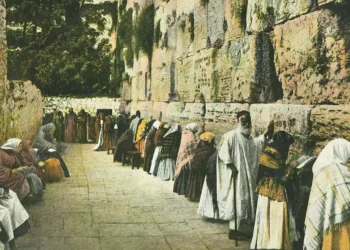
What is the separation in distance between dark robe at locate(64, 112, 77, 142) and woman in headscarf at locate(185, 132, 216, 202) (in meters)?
10.6

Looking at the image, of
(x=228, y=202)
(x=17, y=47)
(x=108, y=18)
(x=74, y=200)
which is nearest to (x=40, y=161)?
(x=74, y=200)

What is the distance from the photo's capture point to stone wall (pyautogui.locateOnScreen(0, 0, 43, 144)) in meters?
7.32

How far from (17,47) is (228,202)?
15196 millimetres

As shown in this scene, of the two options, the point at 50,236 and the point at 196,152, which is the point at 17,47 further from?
the point at 50,236

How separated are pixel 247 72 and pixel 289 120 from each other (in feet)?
4.66

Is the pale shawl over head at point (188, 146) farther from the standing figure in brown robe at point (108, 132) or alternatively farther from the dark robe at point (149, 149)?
the standing figure in brown robe at point (108, 132)

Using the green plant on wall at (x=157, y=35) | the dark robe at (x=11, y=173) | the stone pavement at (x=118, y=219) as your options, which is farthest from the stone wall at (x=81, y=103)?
the dark robe at (x=11, y=173)

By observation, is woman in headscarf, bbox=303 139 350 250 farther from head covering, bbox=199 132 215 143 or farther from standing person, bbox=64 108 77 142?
standing person, bbox=64 108 77 142

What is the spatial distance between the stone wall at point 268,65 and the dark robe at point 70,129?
24.5 ft

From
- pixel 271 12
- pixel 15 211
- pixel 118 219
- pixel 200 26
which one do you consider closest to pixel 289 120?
pixel 271 12

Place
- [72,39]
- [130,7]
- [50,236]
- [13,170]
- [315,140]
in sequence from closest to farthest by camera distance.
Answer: [315,140], [50,236], [13,170], [130,7], [72,39]

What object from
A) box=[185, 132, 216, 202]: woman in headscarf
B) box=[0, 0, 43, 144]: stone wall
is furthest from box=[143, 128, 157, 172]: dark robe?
box=[185, 132, 216, 202]: woman in headscarf

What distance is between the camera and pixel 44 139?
9438mm

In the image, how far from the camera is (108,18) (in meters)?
20.7
